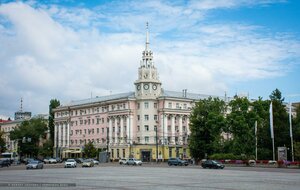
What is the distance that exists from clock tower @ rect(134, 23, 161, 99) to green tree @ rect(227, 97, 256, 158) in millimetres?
29538

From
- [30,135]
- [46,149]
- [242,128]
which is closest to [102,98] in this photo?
[46,149]

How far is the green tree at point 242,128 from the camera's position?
8344 centimetres

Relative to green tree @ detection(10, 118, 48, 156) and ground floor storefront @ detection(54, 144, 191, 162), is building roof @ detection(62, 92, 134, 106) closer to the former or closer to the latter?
green tree @ detection(10, 118, 48, 156)

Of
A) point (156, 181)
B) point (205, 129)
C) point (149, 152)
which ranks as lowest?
point (149, 152)

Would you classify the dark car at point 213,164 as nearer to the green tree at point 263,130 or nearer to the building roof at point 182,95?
the green tree at point 263,130

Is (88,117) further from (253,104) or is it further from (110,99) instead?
(253,104)

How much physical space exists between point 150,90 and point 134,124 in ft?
31.2

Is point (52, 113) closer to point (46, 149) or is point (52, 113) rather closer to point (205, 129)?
point (46, 149)

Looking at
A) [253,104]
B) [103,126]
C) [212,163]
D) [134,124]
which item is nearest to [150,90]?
[134,124]

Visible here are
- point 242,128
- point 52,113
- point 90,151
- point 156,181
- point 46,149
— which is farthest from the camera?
point 52,113

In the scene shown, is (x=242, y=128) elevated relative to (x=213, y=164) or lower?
elevated

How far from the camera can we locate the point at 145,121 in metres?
111

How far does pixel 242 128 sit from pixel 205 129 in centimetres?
747

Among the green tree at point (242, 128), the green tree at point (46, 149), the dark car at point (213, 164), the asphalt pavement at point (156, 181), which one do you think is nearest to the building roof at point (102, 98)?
the green tree at point (46, 149)
